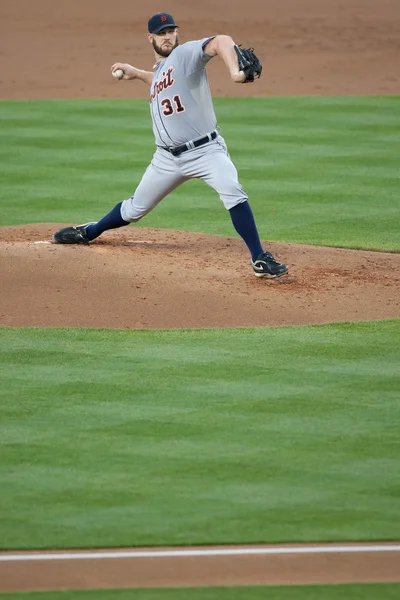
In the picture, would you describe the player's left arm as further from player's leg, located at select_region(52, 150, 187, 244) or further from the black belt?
player's leg, located at select_region(52, 150, 187, 244)

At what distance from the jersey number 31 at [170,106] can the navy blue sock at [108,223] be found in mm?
892

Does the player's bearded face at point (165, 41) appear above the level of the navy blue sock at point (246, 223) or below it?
above

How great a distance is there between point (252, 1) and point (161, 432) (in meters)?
22.5

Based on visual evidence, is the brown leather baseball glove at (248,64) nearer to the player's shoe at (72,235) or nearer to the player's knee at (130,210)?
the player's knee at (130,210)

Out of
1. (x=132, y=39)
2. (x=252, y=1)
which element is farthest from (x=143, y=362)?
(x=252, y=1)

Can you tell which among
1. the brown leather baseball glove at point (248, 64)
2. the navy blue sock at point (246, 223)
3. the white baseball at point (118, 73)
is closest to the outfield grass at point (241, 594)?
the brown leather baseball glove at point (248, 64)

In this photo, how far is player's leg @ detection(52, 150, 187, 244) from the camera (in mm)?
8570

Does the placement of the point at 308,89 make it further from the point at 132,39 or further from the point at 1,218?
the point at 1,218

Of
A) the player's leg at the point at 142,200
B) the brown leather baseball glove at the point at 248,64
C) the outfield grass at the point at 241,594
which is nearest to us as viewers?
the outfield grass at the point at 241,594

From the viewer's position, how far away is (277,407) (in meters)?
6.16

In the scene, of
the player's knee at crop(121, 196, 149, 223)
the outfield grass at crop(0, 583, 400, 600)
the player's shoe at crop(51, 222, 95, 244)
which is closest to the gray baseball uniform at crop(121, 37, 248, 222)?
the player's knee at crop(121, 196, 149, 223)

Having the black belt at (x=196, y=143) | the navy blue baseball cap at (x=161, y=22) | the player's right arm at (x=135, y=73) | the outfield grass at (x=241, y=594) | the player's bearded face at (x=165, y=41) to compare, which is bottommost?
the outfield grass at (x=241, y=594)

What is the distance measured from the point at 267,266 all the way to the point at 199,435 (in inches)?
104

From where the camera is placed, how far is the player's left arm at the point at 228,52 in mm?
7352
